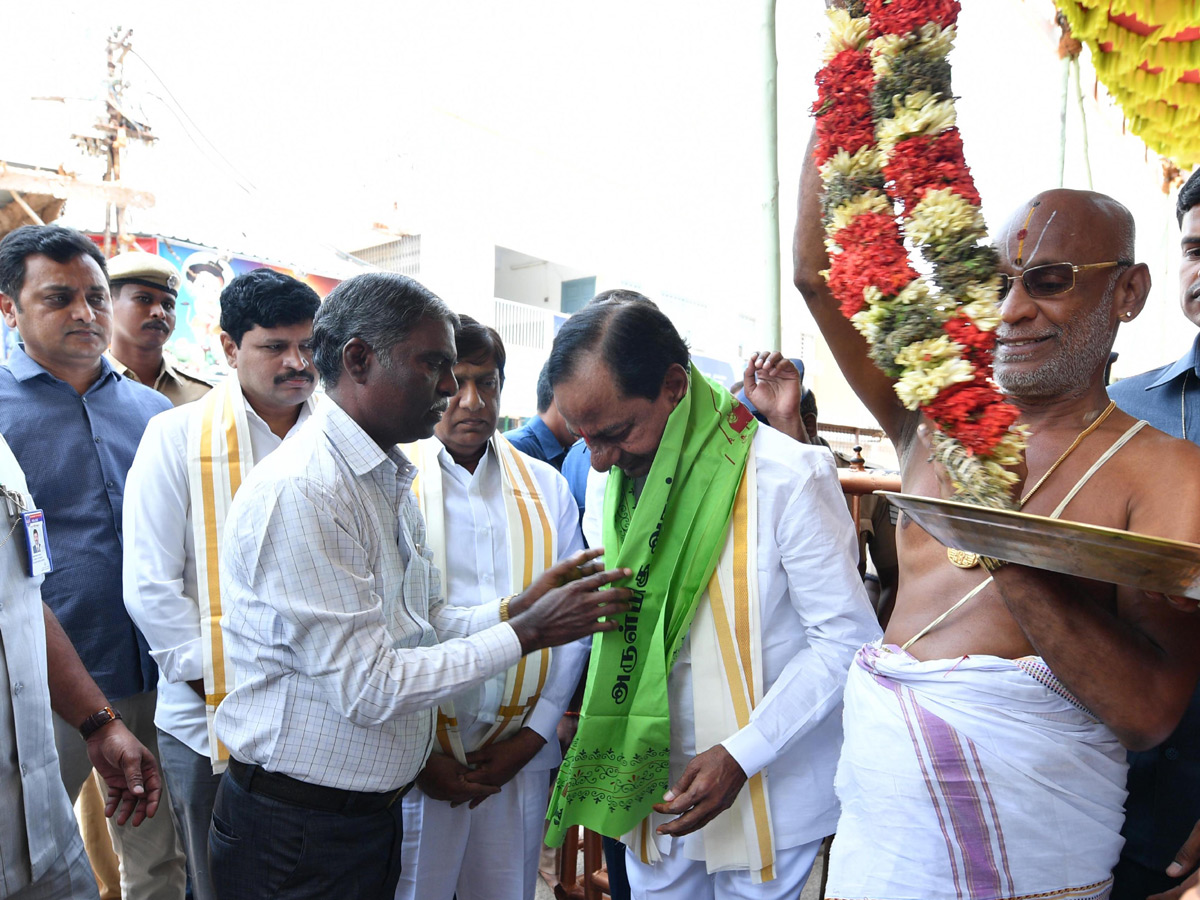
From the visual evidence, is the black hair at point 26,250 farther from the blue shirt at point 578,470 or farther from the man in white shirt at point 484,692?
the blue shirt at point 578,470

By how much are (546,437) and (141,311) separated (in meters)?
1.92

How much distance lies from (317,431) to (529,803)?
1431 mm

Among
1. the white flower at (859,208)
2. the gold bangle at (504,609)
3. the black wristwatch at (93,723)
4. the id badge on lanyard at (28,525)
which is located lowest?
the black wristwatch at (93,723)

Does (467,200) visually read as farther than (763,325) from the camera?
Yes

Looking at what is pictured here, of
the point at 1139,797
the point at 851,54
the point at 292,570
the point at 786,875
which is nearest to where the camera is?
the point at 851,54

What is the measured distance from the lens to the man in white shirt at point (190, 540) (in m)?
2.64

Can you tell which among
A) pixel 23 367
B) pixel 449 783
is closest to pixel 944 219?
pixel 449 783

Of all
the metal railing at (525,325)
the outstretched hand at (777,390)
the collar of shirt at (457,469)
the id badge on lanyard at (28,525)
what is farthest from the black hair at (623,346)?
the metal railing at (525,325)

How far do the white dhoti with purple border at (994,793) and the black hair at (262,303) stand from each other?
234cm

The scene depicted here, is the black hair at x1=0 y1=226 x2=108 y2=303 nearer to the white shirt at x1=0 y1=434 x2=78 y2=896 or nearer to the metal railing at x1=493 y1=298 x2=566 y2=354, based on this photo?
the white shirt at x1=0 y1=434 x2=78 y2=896

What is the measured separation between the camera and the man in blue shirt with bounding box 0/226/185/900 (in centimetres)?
302

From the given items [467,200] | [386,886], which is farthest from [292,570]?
[467,200]

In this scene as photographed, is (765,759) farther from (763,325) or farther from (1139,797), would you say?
(763,325)

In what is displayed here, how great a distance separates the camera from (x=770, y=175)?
284cm
